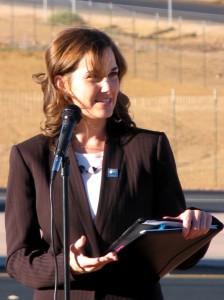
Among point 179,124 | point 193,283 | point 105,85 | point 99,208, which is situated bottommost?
point 179,124

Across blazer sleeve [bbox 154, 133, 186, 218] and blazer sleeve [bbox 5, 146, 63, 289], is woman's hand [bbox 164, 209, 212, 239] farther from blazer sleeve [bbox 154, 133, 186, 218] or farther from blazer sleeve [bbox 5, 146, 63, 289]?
blazer sleeve [bbox 5, 146, 63, 289]

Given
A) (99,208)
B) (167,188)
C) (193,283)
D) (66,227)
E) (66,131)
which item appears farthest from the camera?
(193,283)

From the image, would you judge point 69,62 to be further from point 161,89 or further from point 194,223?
point 161,89

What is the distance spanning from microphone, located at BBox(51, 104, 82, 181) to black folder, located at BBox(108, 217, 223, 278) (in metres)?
0.35

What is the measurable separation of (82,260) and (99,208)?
33 cm

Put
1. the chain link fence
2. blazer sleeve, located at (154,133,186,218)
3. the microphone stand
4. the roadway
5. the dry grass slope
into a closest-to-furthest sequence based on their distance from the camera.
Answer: the microphone stand
blazer sleeve, located at (154,133,186,218)
the roadway
the chain link fence
the dry grass slope

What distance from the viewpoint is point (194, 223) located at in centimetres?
391

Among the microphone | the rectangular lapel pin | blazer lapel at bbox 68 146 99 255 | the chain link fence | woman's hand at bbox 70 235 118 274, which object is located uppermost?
the microphone

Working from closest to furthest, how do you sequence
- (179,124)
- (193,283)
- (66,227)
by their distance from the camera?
(66,227) < (193,283) < (179,124)

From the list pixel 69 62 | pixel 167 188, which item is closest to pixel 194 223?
pixel 167 188

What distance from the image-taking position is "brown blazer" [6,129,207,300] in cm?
409

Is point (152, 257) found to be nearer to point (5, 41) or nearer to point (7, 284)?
point (7, 284)

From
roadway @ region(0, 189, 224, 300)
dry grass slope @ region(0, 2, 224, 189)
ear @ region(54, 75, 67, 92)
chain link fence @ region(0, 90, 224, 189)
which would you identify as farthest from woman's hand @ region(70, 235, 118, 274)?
chain link fence @ region(0, 90, 224, 189)

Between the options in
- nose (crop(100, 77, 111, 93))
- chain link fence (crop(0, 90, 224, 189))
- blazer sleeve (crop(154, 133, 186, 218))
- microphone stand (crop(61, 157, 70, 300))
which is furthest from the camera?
chain link fence (crop(0, 90, 224, 189))
